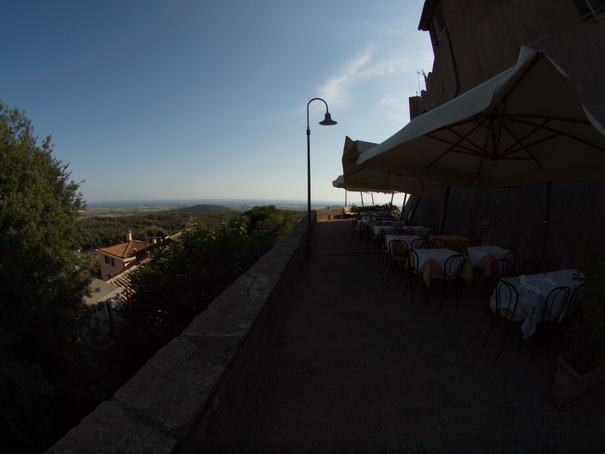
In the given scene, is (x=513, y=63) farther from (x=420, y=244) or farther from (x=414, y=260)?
(x=414, y=260)

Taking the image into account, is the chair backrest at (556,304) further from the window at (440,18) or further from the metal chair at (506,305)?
the window at (440,18)

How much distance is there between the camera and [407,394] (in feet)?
7.59

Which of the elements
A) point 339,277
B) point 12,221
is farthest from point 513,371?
point 12,221

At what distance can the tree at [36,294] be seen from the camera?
16.2 ft

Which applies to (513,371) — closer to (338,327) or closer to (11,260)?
(338,327)

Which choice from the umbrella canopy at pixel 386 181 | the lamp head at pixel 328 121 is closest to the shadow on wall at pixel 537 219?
the umbrella canopy at pixel 386 181

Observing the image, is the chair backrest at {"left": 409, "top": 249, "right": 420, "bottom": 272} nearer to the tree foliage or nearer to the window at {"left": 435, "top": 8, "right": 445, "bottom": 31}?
the tree foliage

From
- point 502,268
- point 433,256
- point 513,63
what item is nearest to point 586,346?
point 433,256

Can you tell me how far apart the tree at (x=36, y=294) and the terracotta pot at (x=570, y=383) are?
6673mm

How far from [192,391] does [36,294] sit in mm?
8995

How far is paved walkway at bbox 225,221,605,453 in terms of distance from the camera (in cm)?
189

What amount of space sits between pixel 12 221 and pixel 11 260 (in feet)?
13.7

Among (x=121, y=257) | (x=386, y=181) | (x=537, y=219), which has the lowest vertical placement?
(x=121, y=257)

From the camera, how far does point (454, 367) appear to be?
267 centimetres
